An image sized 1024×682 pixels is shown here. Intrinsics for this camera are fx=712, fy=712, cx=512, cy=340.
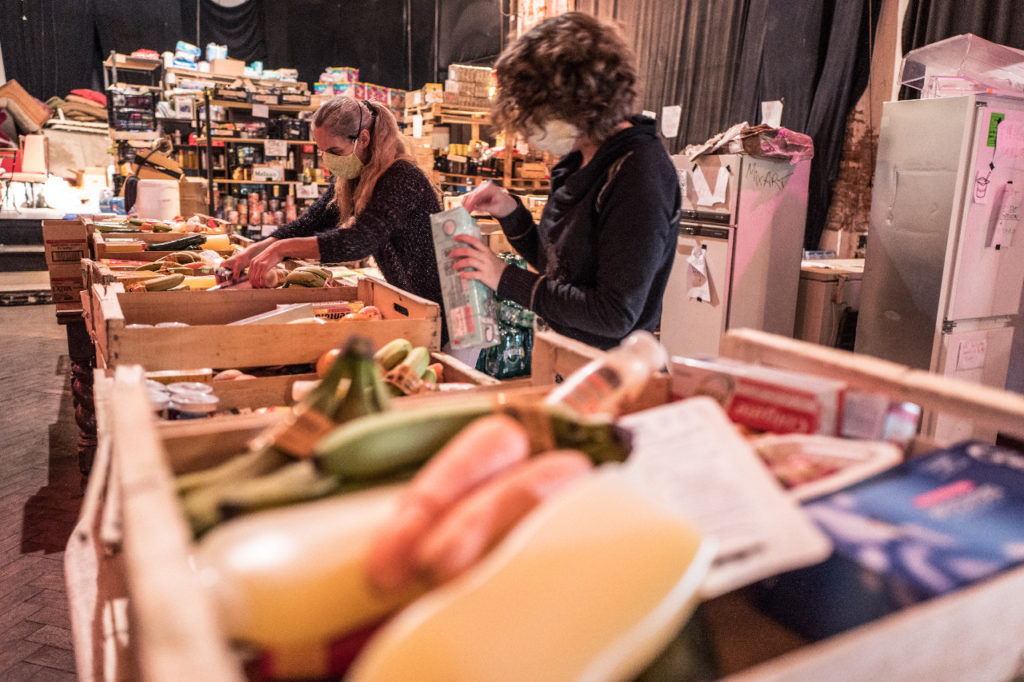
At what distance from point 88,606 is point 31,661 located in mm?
1648

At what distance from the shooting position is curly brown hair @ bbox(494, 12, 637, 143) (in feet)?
4.99

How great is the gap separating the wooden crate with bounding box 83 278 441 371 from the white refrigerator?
2.99m

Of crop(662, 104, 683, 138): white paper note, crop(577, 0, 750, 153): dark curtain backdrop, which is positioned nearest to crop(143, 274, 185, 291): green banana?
crop(577, 0, 750, 153): dark curtain backdrop

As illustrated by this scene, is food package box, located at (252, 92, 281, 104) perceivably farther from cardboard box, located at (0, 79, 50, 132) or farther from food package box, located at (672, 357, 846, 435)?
food package box, located at (672, 357, 846, 435)

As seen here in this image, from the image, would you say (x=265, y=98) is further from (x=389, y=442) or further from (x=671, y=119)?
(x=389, y=442)

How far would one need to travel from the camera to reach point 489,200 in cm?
190

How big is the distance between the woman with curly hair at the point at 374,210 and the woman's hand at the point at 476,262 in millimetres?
948

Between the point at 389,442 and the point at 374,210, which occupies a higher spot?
the point at 374,210

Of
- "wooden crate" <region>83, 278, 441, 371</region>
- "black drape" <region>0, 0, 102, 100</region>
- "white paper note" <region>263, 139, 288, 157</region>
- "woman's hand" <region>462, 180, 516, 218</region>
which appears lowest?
"wooden crate" <region>83, 278, 441, 371</region>

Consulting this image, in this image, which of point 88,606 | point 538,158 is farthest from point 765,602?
point 538,158

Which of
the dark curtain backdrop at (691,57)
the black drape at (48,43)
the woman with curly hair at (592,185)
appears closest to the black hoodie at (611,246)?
the woman with curly hair at (592,185)

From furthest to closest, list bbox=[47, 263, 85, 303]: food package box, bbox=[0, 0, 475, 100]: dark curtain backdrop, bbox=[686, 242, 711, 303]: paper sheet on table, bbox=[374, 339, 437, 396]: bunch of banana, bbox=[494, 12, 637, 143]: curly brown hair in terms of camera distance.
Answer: bbox=[0, 0, 475, 100]: dark curtain backdrop < bbox=[686, 242, 711, 303]: paper sheet on table < bbox=[47, 263, 85, 303]: food package box < bbox=[494, 12, 637, 143]: curly brown hair < bbox=[374, 339, 437, 396]: bunch of banana

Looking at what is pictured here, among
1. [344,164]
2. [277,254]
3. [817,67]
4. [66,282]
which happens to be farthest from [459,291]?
[817,67]

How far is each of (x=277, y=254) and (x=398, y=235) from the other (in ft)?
1.45
